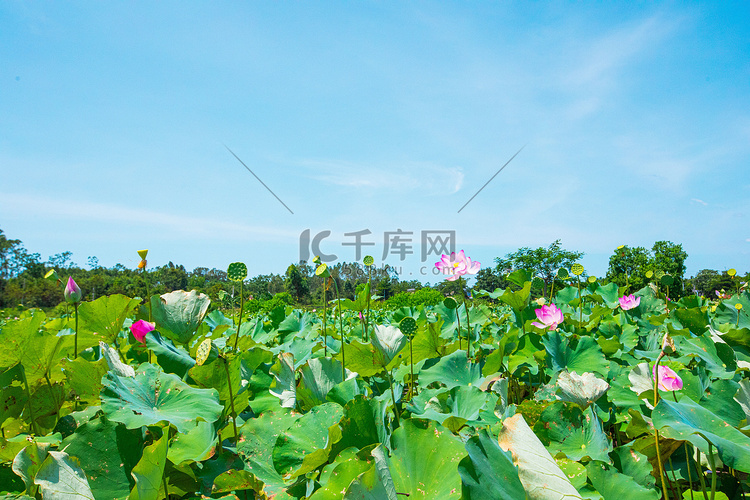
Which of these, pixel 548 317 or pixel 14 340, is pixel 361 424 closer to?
pixel 14 340

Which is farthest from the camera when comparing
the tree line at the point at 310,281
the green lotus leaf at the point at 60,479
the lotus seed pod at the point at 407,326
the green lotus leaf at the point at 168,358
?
the tree line at the point at 310,281

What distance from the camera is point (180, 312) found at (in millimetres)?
1033

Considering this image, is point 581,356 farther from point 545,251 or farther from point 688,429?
point 545,251

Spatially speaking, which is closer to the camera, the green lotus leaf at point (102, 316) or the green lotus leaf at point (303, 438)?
the green lotus leaf at point (303, 438)

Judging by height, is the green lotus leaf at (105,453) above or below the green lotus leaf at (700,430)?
below

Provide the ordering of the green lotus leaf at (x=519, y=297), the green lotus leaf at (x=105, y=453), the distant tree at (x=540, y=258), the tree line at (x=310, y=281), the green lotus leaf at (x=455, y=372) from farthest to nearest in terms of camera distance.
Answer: the distant tree at (x=540, y=258) → the tree line at (x=310, y=281) → the green lotus leaf at (x=519, y=297) → the green lotus leaf at (x=455, y=372) → the green lotus leaf at (x=105, y=453)

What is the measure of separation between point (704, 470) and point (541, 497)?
2.26 ft

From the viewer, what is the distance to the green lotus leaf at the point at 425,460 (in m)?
0.51

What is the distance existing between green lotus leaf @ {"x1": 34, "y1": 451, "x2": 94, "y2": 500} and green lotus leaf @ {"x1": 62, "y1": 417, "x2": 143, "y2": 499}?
75 mm

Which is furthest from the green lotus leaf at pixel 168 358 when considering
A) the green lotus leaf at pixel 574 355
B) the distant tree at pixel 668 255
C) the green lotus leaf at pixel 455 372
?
the distant tree at pixel 668 255

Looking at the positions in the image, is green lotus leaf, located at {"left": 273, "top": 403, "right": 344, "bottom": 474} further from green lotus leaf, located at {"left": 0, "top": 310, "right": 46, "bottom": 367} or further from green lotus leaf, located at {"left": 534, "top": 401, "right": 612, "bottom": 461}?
green lotus leaf, located at {"left": 0, "top": 310, "right": 46, "bottom": 367}

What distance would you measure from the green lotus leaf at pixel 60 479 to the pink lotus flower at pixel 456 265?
1195mm

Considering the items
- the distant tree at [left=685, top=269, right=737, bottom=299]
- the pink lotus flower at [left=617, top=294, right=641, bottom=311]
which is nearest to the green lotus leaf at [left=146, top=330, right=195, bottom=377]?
the pink lotus flower at [left=617, top=294, right=641, bottom=311]

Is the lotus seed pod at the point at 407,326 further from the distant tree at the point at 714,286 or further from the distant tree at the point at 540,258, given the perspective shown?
the distant tree at the point at 540,258
